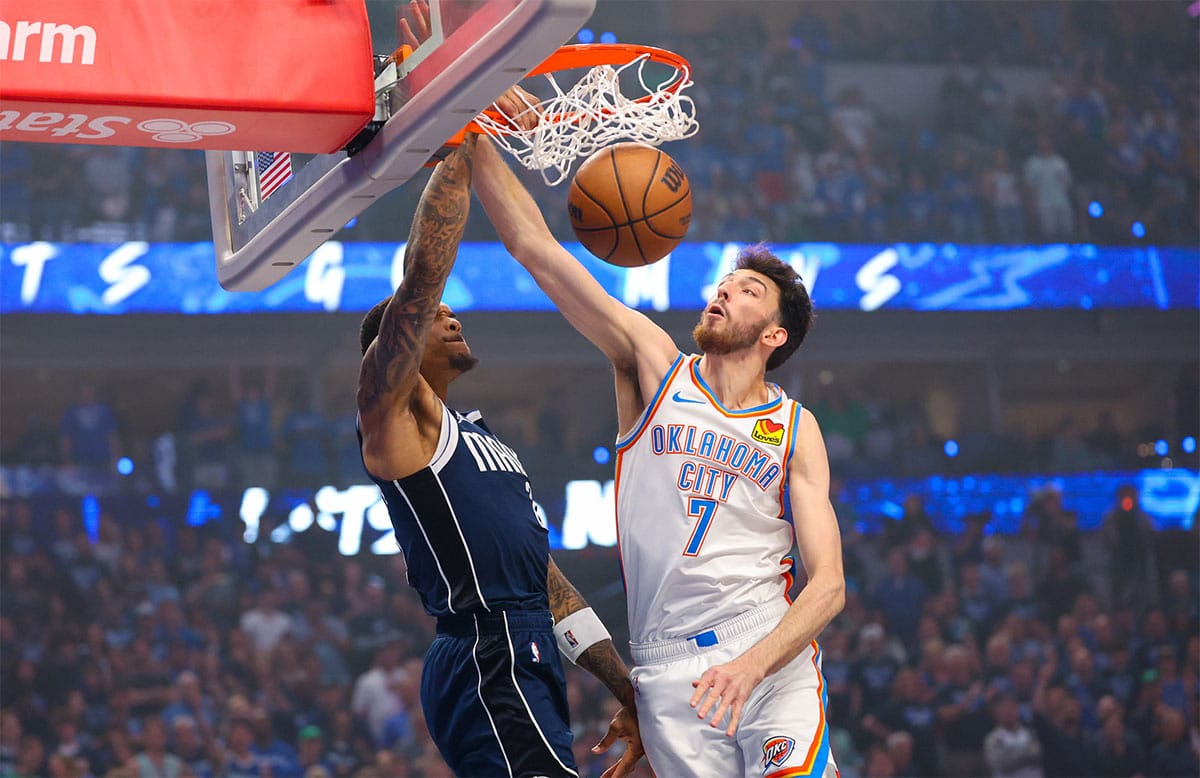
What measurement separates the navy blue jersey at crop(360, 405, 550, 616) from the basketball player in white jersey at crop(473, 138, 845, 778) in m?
0.33

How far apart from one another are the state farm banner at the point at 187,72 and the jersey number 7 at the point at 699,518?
1.32 m

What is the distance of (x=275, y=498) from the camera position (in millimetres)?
10180

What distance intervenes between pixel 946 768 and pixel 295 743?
4799mm

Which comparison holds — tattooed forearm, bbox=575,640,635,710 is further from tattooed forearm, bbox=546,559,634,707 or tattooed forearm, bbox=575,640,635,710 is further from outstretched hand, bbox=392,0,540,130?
outstretched hand, bbox=392,0,540,130

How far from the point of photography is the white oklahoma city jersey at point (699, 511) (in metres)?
3.39

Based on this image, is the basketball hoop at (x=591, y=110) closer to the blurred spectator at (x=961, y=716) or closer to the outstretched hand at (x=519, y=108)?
the outstretched hand at (x=519, y=108)

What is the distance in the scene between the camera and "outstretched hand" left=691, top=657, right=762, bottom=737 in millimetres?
2947

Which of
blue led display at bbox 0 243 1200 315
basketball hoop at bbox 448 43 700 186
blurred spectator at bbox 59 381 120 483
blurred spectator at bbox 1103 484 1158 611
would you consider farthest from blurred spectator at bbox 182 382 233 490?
blurred spectator at bbox 1103 484 1158 611

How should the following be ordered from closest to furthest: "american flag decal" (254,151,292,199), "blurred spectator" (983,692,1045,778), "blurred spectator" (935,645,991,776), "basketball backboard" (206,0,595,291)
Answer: "basketball backboard" (206,0,595,291), "american flag decal" (254,151,292,199), "blurred spectator" (983,692,1045,778), "blurred spectator" (935,645,991,776)

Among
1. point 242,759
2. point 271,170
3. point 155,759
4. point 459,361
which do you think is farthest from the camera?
point 242,759

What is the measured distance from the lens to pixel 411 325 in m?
3.14

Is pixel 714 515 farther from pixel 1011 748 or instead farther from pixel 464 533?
pixel 1011 748

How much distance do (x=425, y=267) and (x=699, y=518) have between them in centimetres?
100

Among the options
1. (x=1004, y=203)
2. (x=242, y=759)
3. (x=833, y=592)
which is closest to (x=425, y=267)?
(x=833, y=592)
